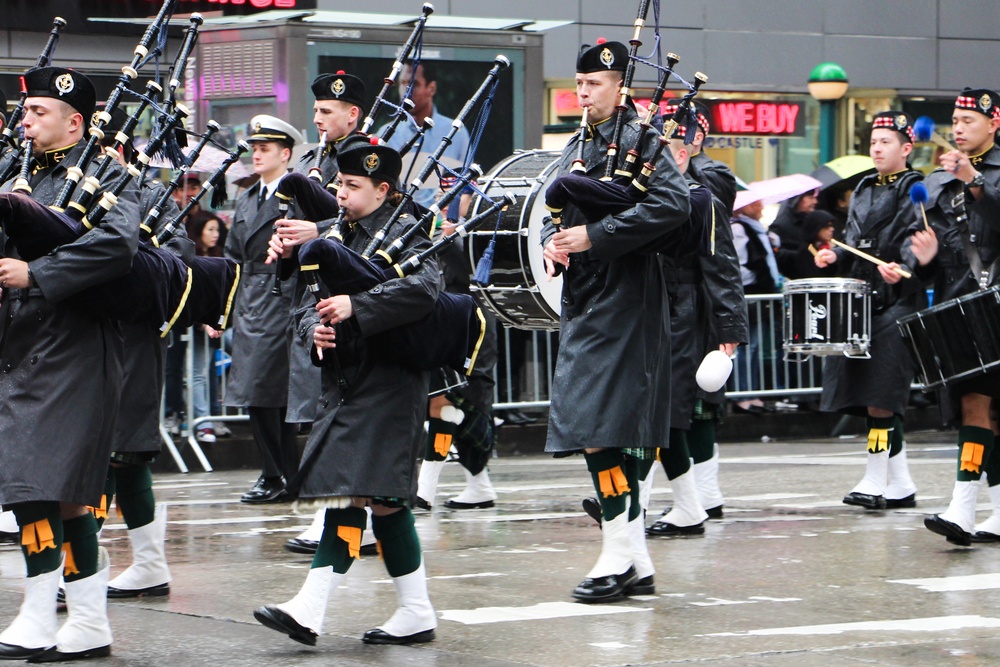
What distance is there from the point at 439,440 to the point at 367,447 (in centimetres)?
406

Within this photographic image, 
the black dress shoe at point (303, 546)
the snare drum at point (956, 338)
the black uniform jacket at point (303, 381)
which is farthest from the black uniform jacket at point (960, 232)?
the black dress shoe at point (303, 546)

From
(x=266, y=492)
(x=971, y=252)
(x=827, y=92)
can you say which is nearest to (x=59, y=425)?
(x=971, y=252)

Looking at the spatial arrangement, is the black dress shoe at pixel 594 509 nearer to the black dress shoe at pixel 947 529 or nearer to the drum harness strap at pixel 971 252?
the black dress shoe at pixel 947 529

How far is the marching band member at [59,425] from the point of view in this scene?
5672 mm

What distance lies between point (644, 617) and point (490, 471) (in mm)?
6158

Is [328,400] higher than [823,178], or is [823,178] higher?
[823,178]

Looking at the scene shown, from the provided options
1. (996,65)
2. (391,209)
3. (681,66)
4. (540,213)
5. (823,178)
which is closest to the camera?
(391,209)

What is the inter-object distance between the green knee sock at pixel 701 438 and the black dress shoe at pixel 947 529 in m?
1.51

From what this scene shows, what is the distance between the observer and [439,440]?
1010cm

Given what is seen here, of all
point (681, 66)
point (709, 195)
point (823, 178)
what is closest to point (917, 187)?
point (709, 195)

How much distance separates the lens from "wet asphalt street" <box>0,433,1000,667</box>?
19.2ft

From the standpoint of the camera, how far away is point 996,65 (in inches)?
1005

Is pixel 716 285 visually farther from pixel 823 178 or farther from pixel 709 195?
pixel 823 178

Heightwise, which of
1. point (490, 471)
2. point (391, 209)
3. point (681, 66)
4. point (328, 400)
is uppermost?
point (681, 66)
